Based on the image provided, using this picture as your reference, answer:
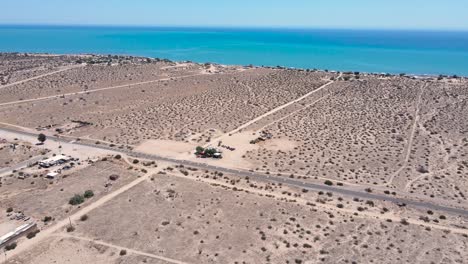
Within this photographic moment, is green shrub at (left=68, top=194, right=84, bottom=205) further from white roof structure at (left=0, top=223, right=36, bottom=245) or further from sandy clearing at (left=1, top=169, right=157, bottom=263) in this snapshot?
white roof structure at (left=0, top=223, right=36, bottom=245)

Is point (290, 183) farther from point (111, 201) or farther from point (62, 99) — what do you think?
point (62, 99)

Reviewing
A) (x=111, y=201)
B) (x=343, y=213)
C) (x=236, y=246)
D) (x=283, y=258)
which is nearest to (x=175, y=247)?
(x=236, y=246)

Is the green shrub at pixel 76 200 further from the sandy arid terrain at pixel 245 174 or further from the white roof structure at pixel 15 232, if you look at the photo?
the white roof structure at pixel 15 232

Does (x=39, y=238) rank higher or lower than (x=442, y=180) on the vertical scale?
lower

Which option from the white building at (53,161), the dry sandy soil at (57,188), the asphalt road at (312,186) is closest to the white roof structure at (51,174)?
the dry sandy soil at (57,188)

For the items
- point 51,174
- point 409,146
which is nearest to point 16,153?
point 51,174

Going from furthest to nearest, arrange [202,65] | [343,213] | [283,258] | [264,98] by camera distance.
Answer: [202,65]
[264,98]
[343,213]
[283,258]

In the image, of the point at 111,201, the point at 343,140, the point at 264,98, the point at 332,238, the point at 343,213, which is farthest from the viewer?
the point at 264,98

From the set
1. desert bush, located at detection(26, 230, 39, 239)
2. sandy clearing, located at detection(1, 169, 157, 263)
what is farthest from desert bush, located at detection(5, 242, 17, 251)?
desert bush, located at detection(26, 230, 39, 239)

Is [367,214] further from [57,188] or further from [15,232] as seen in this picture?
[57,188]
